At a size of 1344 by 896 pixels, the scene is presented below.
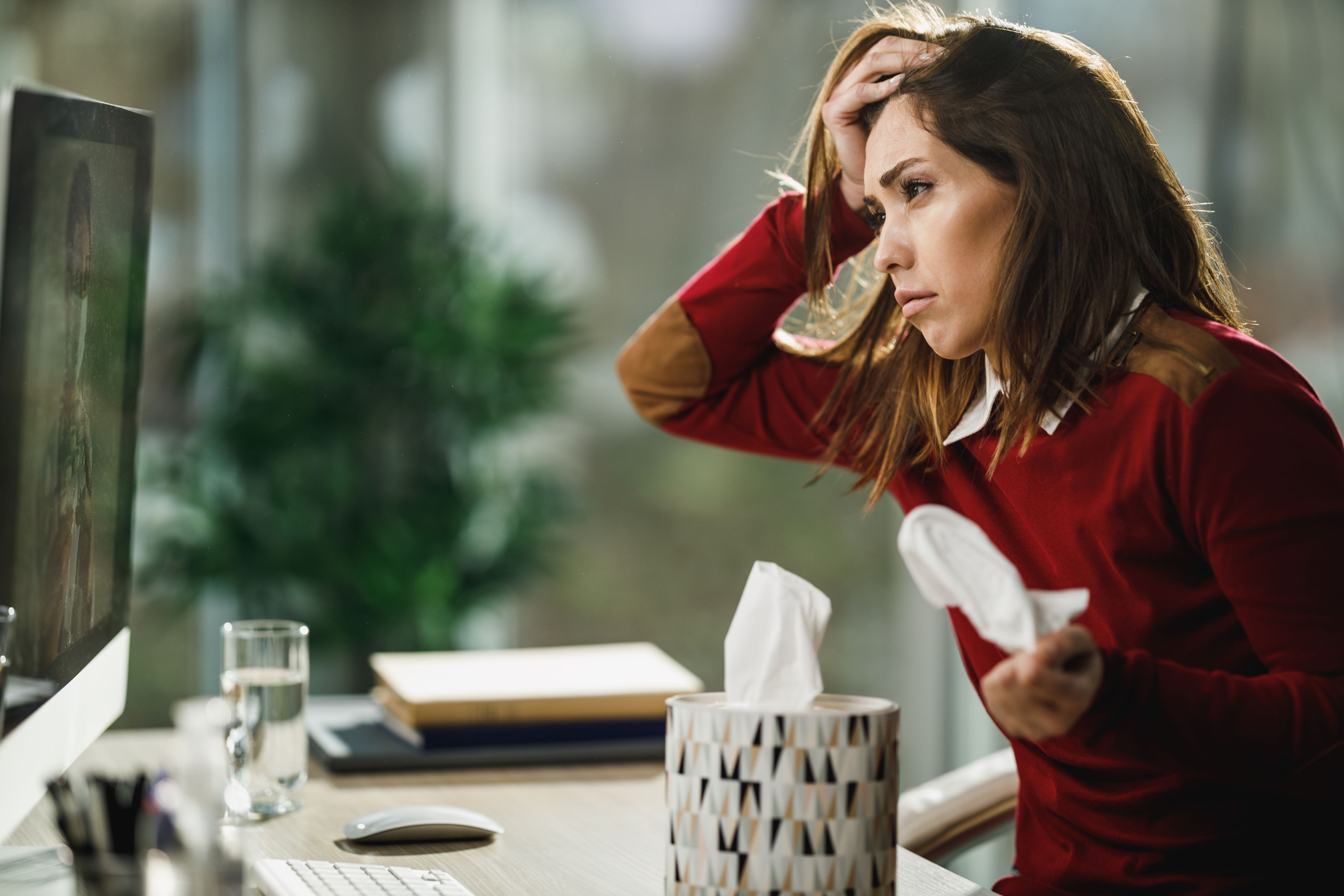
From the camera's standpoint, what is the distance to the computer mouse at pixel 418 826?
97 cm

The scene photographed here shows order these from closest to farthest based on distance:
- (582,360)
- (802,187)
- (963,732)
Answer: (802,187), (963,732), (582,360)

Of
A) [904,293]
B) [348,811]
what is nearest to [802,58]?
[904,293]

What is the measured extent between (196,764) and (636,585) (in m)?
2.52

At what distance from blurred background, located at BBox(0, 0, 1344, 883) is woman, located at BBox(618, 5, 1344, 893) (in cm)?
157

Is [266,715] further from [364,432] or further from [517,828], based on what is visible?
[364,432]

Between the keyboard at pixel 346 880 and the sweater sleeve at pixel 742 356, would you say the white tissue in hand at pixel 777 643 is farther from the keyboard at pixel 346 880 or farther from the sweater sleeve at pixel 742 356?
the sweater sleeve at pixel 742 356

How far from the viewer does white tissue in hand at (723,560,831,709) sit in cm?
70

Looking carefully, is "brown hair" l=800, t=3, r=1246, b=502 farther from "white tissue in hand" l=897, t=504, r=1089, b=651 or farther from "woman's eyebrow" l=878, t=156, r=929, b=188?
"white tissue in hand" l=897, t=504, r=1089, b=651

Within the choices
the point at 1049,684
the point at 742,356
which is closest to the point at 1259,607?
the point at 1049,684

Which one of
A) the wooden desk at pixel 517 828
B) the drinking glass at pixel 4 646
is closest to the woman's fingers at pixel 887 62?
the wooden desk at pixel 517 828

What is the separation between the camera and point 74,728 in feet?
2.83

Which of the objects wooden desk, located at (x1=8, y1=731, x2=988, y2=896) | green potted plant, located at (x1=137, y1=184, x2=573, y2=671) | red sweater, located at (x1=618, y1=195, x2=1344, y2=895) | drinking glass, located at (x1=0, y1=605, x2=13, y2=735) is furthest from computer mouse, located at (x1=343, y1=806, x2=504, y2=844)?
green potted plant, located at (x1=137, y1=184, x2=573, y2=671)

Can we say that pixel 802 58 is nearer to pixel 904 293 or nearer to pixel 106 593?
pixel 904 293

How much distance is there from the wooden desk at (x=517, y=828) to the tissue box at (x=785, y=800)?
5.2 inches
